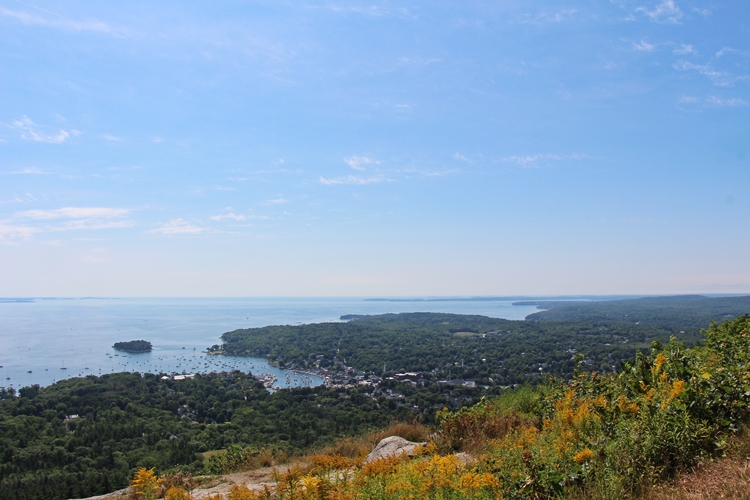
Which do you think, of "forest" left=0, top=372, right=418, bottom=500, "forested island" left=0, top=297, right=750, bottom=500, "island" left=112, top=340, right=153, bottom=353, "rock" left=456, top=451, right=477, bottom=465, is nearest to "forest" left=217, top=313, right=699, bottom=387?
"forested island" left=0, top=297, right=750, bottom=500

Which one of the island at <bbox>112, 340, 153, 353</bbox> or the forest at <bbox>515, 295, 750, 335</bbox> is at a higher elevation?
the forest at <bbox>515, 295, 750, 335</bbox>

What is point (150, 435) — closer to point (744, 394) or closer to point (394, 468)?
point (394, 468)

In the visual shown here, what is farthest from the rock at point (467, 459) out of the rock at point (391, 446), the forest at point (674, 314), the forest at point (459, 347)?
the forest at point (674, 314)

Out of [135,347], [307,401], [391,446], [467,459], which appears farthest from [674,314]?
[135,347]

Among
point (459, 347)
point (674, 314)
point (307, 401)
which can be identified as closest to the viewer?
point (307, 401)

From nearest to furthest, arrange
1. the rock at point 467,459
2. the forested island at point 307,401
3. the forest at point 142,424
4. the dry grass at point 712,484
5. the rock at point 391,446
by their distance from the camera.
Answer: the dry grass at point 712,484 → the rock at point 467,459 → the forested island at point 307,401 → the rock at point 391,446 → the forest at point 142,424

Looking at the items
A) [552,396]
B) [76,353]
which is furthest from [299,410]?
[76,353]

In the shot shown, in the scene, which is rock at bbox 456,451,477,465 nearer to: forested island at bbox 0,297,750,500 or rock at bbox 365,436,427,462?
forested island at bbox 0,297,750,500

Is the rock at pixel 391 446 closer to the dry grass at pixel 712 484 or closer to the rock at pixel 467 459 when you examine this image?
the rock at pixel 467 459

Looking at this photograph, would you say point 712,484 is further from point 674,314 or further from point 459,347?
point 674,314

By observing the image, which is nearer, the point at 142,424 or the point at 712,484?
the point at 712,484
